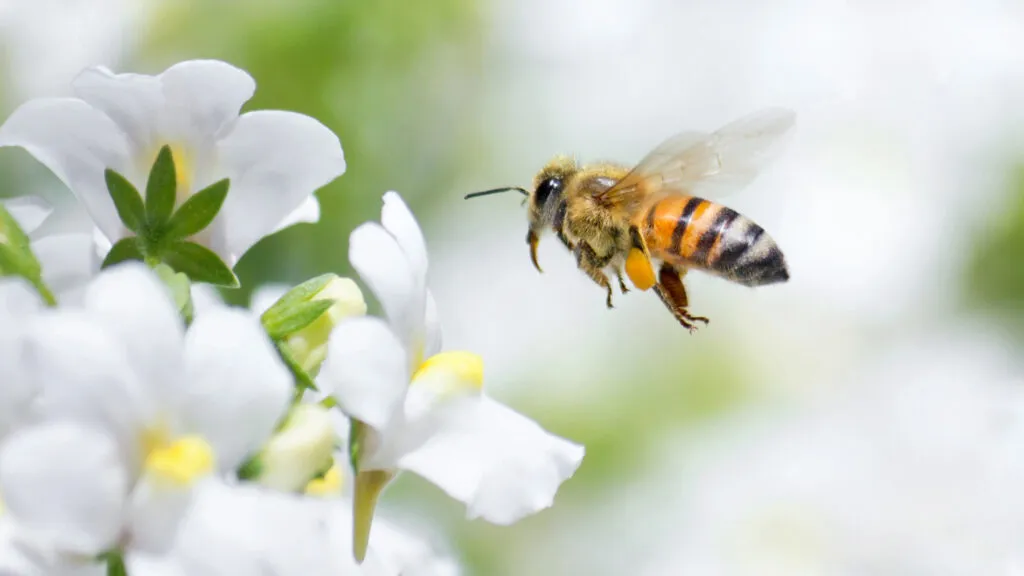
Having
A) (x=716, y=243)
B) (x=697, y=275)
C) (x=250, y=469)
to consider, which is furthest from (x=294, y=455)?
(x=697, y=275)

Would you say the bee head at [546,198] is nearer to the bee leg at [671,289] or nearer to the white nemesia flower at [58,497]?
Answer: the bee leg at [671,289]

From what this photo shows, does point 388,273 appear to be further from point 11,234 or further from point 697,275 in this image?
point 697,275

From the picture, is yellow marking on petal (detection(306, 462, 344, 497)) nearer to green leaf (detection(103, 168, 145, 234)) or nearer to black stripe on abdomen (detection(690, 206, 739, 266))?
green leaf (detection(103, 168, 145, 234))

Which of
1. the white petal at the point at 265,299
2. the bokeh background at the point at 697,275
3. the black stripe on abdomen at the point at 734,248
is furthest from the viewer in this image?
the bokeh background at the point at 697,275

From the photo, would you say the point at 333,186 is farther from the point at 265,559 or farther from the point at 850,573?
the point at 265,559

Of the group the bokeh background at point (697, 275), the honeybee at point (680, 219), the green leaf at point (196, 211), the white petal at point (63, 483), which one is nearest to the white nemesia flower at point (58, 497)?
the white petal at point (63, 483)

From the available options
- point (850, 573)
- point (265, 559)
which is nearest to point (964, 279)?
point (850, 573)
